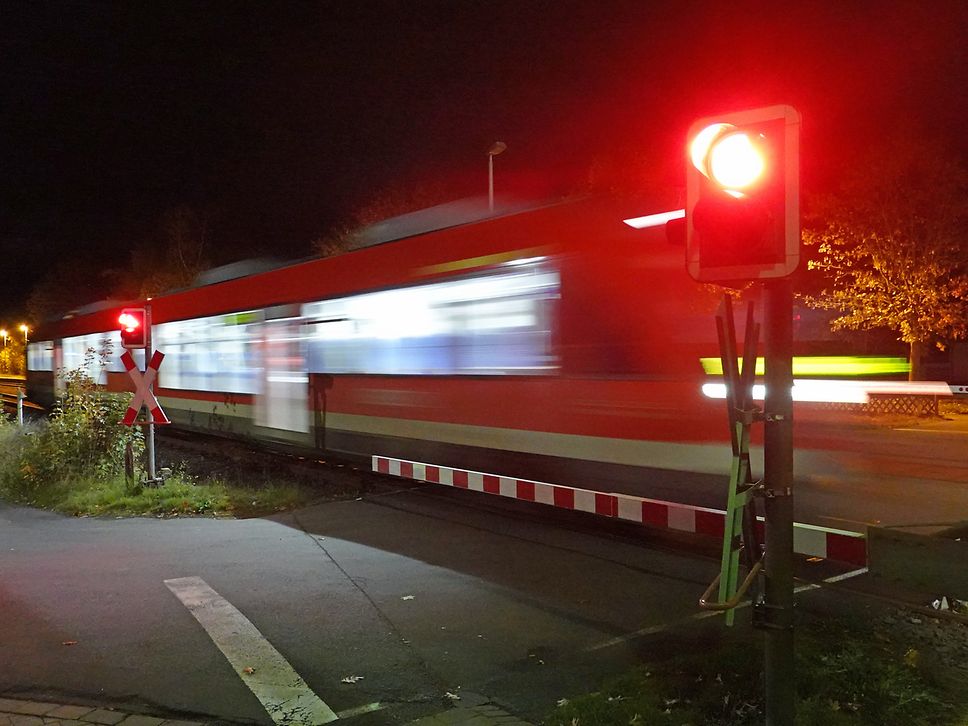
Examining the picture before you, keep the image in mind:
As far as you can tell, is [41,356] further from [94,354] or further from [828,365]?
[828,365]

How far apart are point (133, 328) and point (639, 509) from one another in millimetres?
7708

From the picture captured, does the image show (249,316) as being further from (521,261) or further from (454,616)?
(454,616)

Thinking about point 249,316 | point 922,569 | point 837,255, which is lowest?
point 922,569

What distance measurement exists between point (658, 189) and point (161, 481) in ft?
23.9

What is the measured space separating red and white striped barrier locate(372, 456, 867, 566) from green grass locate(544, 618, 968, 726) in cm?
58

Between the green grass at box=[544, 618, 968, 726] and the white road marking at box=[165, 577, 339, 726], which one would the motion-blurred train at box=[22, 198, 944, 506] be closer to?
the green grass at box=[544, 618, 968, 726]

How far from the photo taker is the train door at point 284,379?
12.0m

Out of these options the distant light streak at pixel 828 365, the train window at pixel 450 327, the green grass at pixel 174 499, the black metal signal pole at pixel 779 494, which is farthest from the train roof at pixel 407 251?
the black metal signal pole at pixel 779 494

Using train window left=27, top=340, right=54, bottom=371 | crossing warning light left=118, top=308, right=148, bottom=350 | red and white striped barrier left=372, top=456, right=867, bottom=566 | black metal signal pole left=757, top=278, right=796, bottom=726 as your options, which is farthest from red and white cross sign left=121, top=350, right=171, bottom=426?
train window left=27, top=340, right=54, bottom=371

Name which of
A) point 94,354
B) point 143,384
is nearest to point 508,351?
point 143,384

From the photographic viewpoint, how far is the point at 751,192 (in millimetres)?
3197

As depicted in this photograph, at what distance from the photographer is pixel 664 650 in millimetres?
5324

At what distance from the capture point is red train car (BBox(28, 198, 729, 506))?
731 centimetres

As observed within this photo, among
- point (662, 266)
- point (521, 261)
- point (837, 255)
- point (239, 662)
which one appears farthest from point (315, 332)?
point (837, 255)
